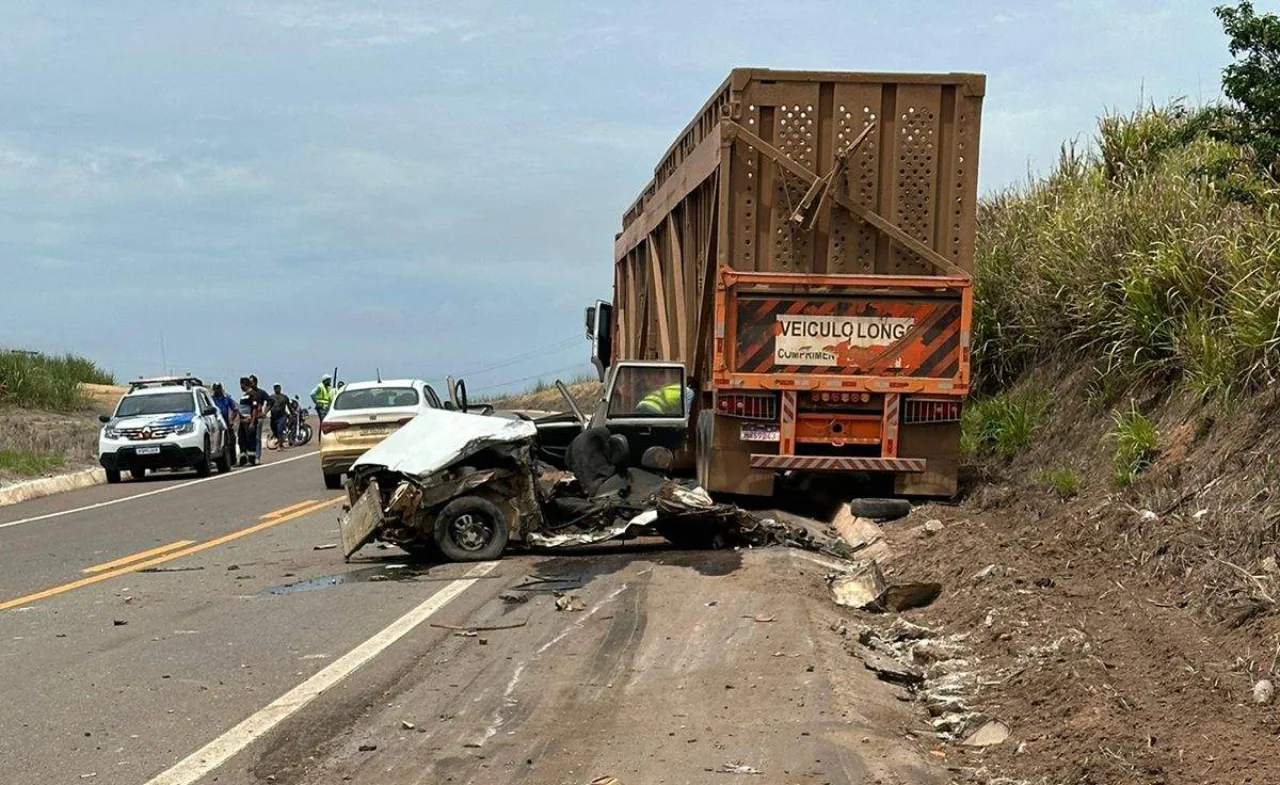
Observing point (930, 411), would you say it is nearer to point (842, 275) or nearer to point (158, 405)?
point (842, 275)

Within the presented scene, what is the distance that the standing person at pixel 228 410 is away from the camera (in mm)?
27828

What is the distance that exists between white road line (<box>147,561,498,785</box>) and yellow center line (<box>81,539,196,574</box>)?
4113 mm

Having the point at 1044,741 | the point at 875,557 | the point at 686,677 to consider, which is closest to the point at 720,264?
the point at 875,557

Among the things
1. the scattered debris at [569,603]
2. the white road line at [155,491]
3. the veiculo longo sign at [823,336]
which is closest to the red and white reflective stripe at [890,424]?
the veiculo longo sign at [823,336]

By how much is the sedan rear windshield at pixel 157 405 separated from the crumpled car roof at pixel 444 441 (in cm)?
1519

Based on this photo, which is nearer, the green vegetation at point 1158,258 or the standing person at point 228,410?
the green vegetation at point 1158,258

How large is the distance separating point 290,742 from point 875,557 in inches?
237

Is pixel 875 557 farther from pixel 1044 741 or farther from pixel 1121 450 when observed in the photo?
pixel 1044 741

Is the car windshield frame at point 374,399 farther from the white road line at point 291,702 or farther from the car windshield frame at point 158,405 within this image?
the white road line at point 291,702

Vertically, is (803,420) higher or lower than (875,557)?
higher

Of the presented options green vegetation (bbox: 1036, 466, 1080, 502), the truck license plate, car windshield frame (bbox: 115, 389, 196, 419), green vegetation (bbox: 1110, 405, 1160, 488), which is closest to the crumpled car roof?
the truck license plate

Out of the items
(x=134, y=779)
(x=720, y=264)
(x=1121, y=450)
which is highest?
(x=720, y=264)

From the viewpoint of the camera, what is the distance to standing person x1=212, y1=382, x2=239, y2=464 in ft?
91.3

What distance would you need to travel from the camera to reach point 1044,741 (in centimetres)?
564
